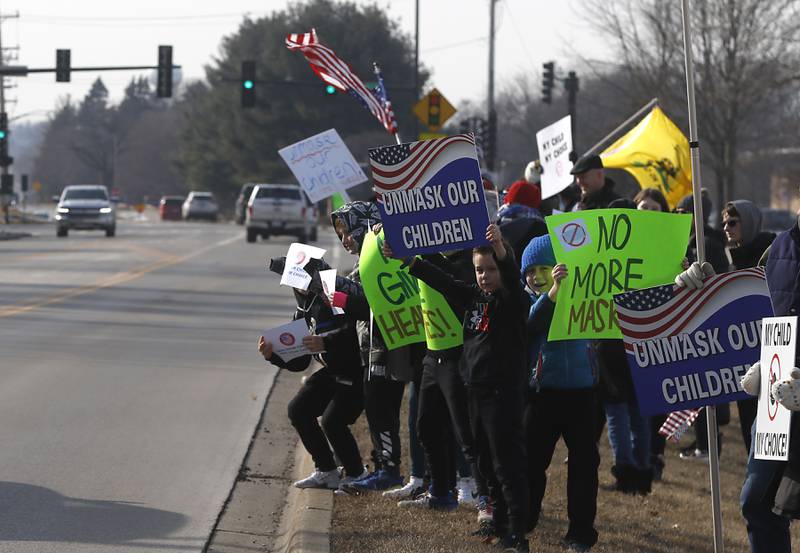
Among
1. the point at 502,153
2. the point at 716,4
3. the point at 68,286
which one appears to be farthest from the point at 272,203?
the point at 502,153

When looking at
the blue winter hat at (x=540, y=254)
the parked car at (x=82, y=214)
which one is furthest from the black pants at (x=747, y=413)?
the parked car at (x=82, y=214)

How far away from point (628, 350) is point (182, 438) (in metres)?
5.29

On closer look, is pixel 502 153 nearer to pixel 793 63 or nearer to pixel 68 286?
pixel 793 63

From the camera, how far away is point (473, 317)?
6820 millimetres

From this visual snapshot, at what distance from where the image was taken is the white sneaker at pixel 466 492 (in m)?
7.93

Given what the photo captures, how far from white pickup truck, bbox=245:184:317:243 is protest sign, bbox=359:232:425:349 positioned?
3659 centimetres

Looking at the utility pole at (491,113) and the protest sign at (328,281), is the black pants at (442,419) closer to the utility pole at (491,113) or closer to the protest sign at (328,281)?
the protest sign at (328,281)

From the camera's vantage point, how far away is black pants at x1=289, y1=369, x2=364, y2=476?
8406 mm

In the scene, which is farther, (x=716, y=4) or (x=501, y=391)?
(x=716, y=4)

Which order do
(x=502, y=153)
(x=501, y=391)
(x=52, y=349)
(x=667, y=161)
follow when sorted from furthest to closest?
(x=502, y=153)
(x=52, y=349)
(x=667, y=161)
(x=501, y=391)

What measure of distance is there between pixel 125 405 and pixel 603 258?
237 inches

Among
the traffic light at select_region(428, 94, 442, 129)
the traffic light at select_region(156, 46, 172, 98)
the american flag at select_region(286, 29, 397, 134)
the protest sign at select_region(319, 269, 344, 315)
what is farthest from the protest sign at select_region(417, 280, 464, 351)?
the traffic light at select_region(156, 46, 172, 98)

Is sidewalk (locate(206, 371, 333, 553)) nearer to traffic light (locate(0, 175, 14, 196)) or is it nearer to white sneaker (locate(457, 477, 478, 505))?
white sneaker (locate(457, 477, 478, 505))

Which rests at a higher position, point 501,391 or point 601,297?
point 601,297
